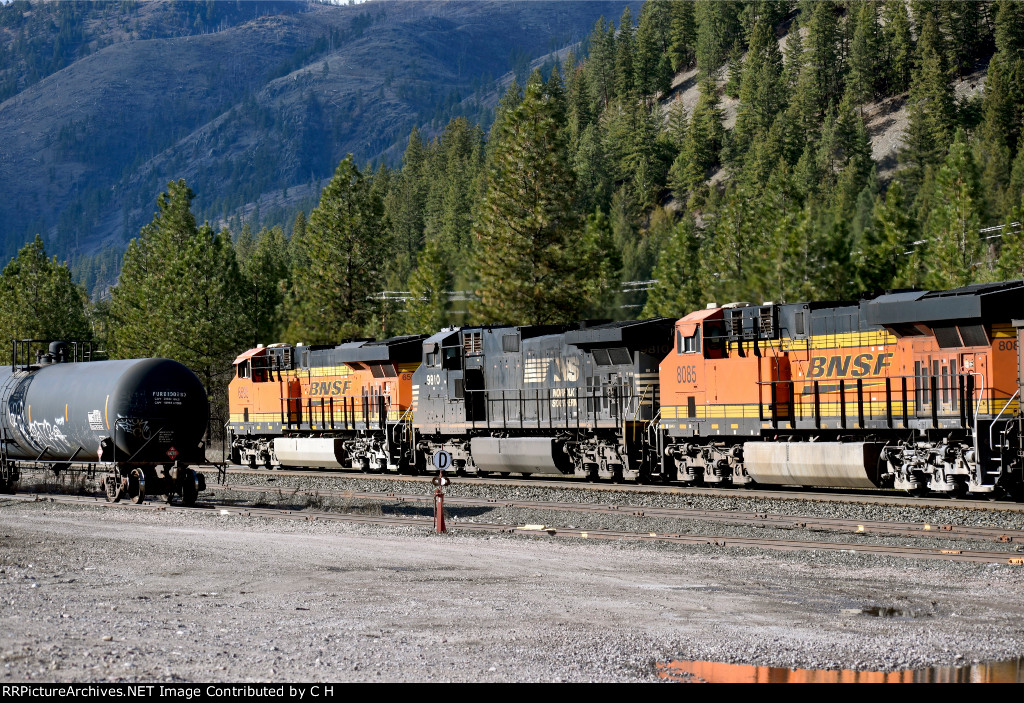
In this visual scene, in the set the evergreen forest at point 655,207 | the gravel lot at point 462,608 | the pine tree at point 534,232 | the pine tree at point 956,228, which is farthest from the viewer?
the pine tree at point 956,228

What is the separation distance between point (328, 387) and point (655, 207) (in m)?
117

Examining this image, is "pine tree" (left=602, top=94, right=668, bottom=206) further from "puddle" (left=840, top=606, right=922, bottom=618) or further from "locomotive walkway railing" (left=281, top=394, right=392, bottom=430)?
"puddle" (left=840, top=606, right=922, bottom=618)

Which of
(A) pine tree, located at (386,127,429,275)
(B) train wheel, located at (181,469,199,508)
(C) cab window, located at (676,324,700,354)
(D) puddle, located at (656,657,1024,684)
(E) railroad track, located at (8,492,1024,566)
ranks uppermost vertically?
(A) pine tree, located at (386,127,429,275)

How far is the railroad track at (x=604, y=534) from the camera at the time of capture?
14.9 meters

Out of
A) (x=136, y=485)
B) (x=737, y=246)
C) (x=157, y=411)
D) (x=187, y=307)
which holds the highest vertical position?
(x=737, y=246)

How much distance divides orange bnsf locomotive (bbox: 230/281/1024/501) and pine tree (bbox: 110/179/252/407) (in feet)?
84.2

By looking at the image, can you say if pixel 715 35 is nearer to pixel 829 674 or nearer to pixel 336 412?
pixel 336 412

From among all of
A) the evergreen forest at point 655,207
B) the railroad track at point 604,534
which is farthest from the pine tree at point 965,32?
the railroad track at point 604,534

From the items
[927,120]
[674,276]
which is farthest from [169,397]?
[927,120]

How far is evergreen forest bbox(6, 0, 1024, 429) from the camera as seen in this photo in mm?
55062

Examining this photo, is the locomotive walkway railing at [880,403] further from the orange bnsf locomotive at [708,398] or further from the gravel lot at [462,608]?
the gravel lot at [462,608]

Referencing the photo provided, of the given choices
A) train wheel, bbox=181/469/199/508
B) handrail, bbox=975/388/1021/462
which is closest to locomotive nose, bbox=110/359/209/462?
train wheel, bbox=181/469/199/508

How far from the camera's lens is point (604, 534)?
17.9 m

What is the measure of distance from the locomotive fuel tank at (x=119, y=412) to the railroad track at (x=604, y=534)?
131 centimetres
